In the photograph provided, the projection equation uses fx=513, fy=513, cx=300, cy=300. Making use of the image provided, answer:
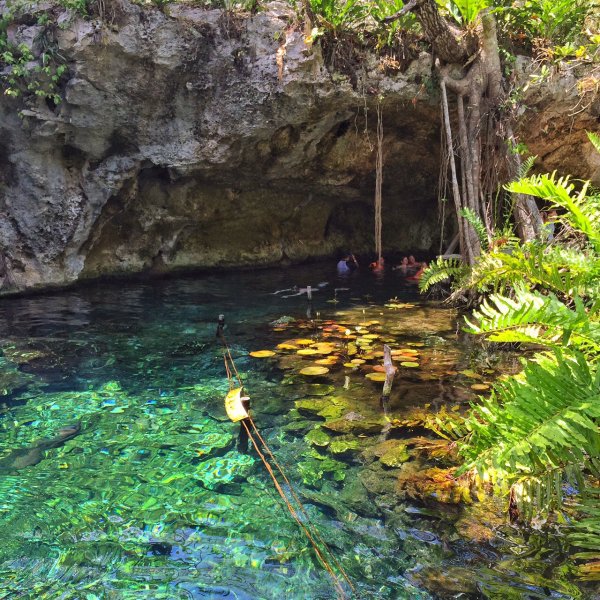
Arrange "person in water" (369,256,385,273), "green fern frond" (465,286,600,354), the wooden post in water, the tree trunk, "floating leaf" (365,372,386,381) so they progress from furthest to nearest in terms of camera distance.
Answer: "person in water" (369,256,385,273)
the tree trunk
"floating leaf" (365,372,386,381)
the wooden post in water
"green fern frond" (465,286,600,354)

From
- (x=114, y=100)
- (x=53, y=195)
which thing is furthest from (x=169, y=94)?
(x=53, y=195)

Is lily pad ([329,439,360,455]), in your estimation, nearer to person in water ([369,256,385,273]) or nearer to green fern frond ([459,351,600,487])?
green fern frond ([459,351,600,487])

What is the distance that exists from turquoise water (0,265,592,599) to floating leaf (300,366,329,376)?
0.06 m

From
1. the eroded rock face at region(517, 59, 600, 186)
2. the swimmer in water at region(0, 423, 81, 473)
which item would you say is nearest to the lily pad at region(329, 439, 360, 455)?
the swimmer in water at region(0, 423, 81, 473)

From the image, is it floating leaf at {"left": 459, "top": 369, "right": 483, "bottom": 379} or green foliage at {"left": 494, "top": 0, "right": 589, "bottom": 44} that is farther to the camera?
green foliage at {"left": 494, "top": 0, "right": 589, "bottom": 44}

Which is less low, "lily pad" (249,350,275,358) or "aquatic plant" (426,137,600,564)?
"aquatic plant" (426,137,600,564)

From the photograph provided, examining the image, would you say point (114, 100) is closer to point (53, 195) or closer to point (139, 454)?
point (53, 195)

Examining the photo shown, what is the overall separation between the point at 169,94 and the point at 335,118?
2376 millimetres

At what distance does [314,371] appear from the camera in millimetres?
4121

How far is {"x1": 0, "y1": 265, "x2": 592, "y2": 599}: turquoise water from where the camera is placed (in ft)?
6.39

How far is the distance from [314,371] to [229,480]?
159cm

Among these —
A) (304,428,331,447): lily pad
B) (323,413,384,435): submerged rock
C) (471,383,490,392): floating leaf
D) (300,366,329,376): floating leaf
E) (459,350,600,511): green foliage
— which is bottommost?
(471,383,490,392): floating leaf

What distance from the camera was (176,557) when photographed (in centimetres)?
207

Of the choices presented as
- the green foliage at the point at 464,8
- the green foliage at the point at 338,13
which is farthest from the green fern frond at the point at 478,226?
the green foliage at the point at 338,13
